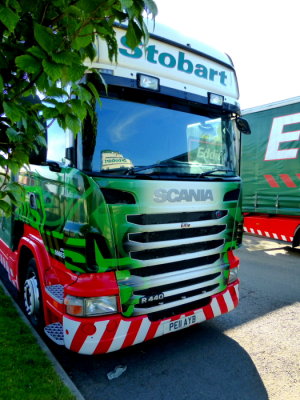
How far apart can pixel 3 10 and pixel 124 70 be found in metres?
2.04

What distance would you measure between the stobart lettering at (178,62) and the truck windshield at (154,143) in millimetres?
456

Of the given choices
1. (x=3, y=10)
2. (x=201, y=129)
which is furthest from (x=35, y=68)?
(x=201, y=129)

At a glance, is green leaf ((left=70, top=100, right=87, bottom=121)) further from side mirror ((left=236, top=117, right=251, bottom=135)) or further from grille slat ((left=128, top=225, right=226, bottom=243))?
side mirror ((left=236, top=117, right=251, bottom=135))

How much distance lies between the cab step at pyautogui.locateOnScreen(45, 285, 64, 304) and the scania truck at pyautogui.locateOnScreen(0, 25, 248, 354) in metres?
0.01

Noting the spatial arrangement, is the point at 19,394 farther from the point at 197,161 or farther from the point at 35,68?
the point at 197,161

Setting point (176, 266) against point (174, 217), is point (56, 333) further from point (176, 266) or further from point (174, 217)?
point (174, 217)

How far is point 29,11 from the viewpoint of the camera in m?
1.13

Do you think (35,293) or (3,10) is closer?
(3,10)

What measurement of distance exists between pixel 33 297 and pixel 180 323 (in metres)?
1.62

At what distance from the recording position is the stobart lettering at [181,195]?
2867 mm

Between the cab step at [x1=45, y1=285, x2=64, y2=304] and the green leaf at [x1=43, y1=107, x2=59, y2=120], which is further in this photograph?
the cab step at [x1=45, y1=285, x2=64, y2=304]

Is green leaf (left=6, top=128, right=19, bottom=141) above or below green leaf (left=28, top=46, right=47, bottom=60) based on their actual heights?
below

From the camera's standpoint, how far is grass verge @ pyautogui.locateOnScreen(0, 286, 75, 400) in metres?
2.40

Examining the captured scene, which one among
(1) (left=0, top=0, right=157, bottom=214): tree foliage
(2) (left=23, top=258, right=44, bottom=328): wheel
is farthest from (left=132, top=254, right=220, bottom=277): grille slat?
(1) (left=0, top=0, right=157, bottom=214): tree foliage
